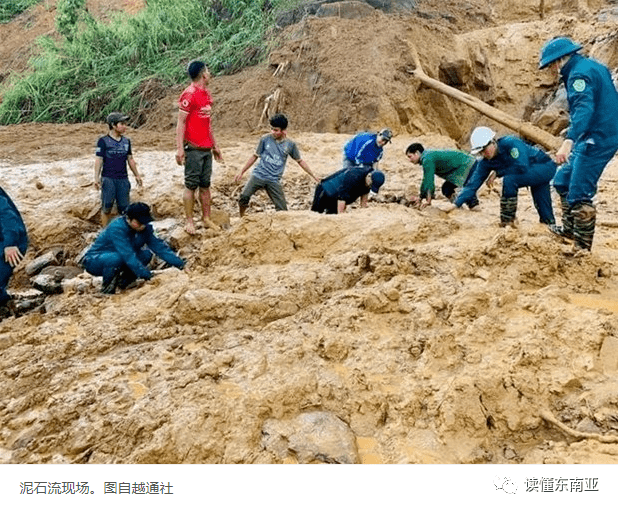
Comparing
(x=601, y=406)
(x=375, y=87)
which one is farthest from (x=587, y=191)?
(x=375, y=87)

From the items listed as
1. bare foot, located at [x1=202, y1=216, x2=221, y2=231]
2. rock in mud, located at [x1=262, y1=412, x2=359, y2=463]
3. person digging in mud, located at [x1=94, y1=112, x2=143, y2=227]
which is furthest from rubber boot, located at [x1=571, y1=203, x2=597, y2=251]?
person digging in mud, located at [x1=94, y1=112, x2=143, y2=227]

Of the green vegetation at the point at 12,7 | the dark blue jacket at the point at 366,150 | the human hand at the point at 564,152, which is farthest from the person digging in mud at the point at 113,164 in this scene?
the green vegetation at the point at 12,7

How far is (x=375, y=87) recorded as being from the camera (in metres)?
9.80

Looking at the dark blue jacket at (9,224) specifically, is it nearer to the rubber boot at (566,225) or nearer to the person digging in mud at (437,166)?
the person digging in mud at (437,166)

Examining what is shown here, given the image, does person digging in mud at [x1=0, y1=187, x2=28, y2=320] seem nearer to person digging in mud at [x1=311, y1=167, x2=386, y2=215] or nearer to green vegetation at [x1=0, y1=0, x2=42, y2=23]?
person digging in mud at [x1=311, y1=167, x2=386, y2=215]

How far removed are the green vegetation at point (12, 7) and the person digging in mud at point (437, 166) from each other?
16372 mm

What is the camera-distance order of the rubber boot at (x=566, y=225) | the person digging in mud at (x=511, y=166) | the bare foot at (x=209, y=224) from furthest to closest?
the bare foot at (x=209, y=224) → the person digging in mud at (x=511, y=166) → the rubber boot at (x=566, y=225)

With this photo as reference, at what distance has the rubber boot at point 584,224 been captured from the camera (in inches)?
152

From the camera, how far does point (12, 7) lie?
18234mm

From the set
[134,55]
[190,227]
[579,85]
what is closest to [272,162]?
[190,227]

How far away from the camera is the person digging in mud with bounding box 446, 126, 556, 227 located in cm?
465

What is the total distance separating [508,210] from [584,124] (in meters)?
1.14

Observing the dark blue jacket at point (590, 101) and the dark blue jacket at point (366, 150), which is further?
the dark blue jacket at point (366, 150)
